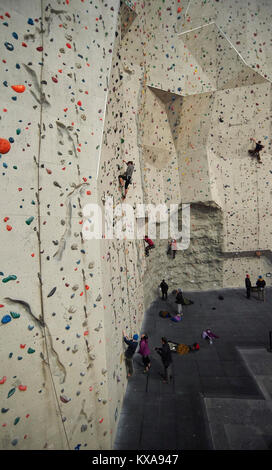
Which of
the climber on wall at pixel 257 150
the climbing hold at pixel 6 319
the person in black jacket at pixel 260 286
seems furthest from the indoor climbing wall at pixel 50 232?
the climber on wall at pixel 257 150

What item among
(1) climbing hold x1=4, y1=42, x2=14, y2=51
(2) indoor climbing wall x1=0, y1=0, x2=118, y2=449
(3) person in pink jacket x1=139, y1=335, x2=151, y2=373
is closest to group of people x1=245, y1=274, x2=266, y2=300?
(3) person in pink jacket x1=139, y1=335, x2=151, y2=373

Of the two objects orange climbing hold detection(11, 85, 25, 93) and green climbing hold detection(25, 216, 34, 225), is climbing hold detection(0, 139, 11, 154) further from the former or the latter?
green climbing hold detection(25, 216, 34, 225)

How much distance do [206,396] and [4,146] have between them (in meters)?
5.01

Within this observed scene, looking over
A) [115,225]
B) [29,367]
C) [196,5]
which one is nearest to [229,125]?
[196,5]

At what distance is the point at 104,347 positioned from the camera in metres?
3.38

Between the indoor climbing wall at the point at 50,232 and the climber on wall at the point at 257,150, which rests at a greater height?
the climber on wall at the point at 257,150

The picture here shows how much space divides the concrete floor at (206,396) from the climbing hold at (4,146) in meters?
4.24

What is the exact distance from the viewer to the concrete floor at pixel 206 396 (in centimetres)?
354

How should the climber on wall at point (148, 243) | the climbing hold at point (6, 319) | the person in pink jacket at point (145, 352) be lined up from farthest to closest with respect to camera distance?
1. the climber on wall at point (148, 243)
2. the person in pink jacket at point (145, 352)
3. the climbing hold at point (6, 319)

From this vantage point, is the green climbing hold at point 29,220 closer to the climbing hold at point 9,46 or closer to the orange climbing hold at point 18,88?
the orange climbing hold at point 18,88

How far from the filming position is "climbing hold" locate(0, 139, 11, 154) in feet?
7.90

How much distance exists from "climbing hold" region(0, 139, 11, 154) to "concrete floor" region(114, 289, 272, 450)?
4.24 metres

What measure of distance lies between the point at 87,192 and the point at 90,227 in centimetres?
48

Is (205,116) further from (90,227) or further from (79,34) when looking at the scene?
(90,227)
